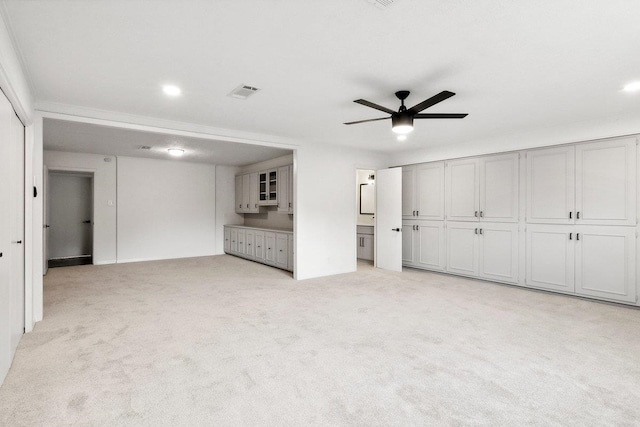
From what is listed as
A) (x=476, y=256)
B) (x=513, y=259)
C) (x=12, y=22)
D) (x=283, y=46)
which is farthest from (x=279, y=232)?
(x=12, y=22)

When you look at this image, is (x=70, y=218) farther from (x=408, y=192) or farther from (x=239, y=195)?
(x=408, y=192)

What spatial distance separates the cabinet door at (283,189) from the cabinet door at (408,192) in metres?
2.33

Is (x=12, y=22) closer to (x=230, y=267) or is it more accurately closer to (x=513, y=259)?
(x=230, y=267)

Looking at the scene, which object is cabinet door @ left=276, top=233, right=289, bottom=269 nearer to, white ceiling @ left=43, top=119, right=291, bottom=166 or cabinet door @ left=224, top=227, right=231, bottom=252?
white ceiling @ left=43, top=119, right=291, bottom=166

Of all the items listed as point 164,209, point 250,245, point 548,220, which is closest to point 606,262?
point 548,220

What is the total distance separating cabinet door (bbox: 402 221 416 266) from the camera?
6539mm

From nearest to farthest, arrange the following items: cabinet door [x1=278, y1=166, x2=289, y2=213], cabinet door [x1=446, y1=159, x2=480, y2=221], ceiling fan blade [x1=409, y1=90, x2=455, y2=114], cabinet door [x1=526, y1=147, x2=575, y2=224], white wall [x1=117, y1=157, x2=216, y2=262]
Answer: ceiling fan blade [x1=409, y1=90, x2=455, y2=114]
cabinet door [x1=526, y1=147, x2=575, y2=224]
cabinet door [x1=446, y1=159, x2=480, y2=221]
cabinet door [x1=278, y1=166, x2=289, y2=213]
white wall [x1=117, y1=157, x2=216, y2=262]

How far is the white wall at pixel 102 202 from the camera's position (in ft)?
22.6

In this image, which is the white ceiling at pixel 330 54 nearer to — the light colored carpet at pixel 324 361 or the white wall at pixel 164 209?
the light colored carpet at pixel 324 361

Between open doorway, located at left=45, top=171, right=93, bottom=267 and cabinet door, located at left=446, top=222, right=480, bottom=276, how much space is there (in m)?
7.81

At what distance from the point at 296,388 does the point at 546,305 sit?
11.6ft

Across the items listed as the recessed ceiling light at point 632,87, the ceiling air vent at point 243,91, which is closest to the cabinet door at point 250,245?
the ceiling air vent at point 243,91

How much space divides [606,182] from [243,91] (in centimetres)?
458

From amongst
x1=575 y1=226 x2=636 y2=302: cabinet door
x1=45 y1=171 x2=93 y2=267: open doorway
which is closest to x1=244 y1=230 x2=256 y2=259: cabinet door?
x1=45 y1=171 x2=93 y2=267: open doorway
